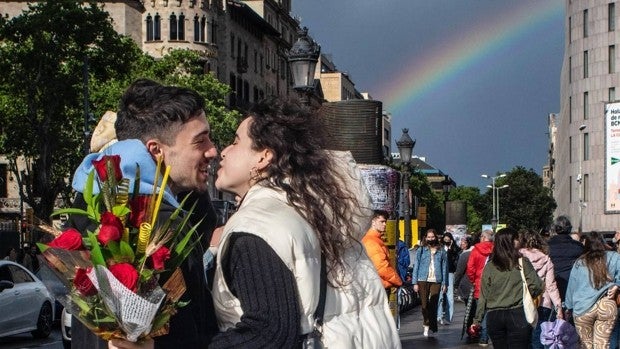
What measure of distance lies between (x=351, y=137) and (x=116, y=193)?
32.4 ft

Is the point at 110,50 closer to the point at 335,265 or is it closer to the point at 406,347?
the point at 406,347

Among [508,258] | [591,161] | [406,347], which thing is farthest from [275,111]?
[591,161]

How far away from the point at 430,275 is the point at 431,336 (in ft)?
3.55

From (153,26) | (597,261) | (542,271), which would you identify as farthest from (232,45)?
(597,261)

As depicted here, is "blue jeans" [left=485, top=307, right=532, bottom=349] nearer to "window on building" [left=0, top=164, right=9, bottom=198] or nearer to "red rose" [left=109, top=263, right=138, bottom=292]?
"red rose" [left=109, top=263, right=138, bottom=292]

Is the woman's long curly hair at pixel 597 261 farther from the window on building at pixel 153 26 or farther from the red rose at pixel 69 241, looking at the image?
the window on building at pixel 153 26

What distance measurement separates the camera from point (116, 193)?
3.30 meters

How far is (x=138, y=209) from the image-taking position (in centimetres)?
331

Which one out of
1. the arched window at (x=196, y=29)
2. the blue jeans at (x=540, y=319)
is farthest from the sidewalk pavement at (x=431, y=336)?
the arched window at (x=196, y=29)

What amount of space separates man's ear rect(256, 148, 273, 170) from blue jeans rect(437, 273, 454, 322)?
21277mm

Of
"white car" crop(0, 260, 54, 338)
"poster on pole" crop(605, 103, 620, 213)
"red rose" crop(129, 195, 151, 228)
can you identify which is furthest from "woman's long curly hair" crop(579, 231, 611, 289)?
"poster on pole" crop(605, 103, 620, 213)

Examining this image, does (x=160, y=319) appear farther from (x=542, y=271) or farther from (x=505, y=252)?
(x=542, y=271)

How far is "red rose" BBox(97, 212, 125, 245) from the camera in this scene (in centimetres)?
317

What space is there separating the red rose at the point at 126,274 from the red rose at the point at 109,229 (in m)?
0.07
